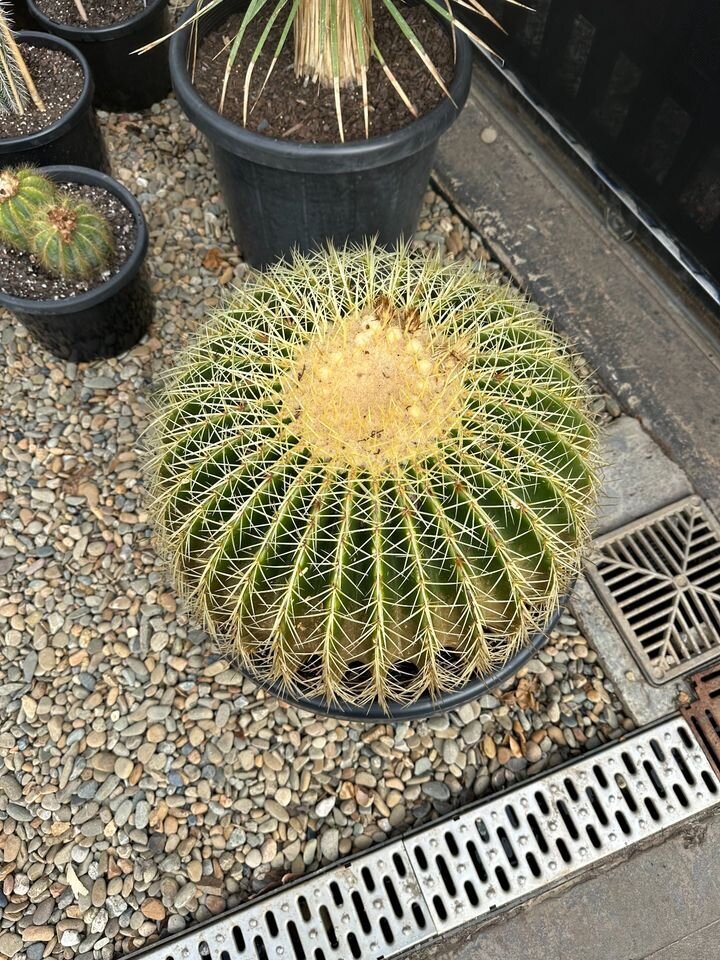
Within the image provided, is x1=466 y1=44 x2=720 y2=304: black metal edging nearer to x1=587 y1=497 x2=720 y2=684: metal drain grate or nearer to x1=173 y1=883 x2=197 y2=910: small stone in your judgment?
x1=587 y1=497 x2=720 y2=684: metal drain grate

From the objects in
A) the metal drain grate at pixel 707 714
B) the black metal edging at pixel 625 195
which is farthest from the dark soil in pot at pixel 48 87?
the metal drain grate at pixel 707 714

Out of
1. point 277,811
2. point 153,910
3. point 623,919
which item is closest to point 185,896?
point 153,910

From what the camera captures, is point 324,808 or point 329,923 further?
point 324,808

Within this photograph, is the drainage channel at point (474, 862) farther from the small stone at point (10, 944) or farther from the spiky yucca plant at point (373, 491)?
the spiky yucca plant at point (373, 491)

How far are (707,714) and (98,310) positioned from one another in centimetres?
189

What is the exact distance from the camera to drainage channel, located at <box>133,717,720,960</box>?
4.96 ft

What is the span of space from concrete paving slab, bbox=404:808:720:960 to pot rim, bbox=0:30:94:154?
92.7 inches

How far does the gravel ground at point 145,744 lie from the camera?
1.58 metres

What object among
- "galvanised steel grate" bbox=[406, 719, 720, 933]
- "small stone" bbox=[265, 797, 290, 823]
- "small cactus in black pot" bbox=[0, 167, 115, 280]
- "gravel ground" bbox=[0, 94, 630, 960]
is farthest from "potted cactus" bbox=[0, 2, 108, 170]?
"galvanised steel grate" bbox=[406, 719, 720, 933]

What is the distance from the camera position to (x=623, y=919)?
5.21 ft

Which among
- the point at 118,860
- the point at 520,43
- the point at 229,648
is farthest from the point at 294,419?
the point at 520,43

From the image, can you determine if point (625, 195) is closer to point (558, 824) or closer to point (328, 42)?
point (328, 42)

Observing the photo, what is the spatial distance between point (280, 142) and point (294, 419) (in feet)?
2.93

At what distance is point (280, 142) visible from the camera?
1744 millimetres
